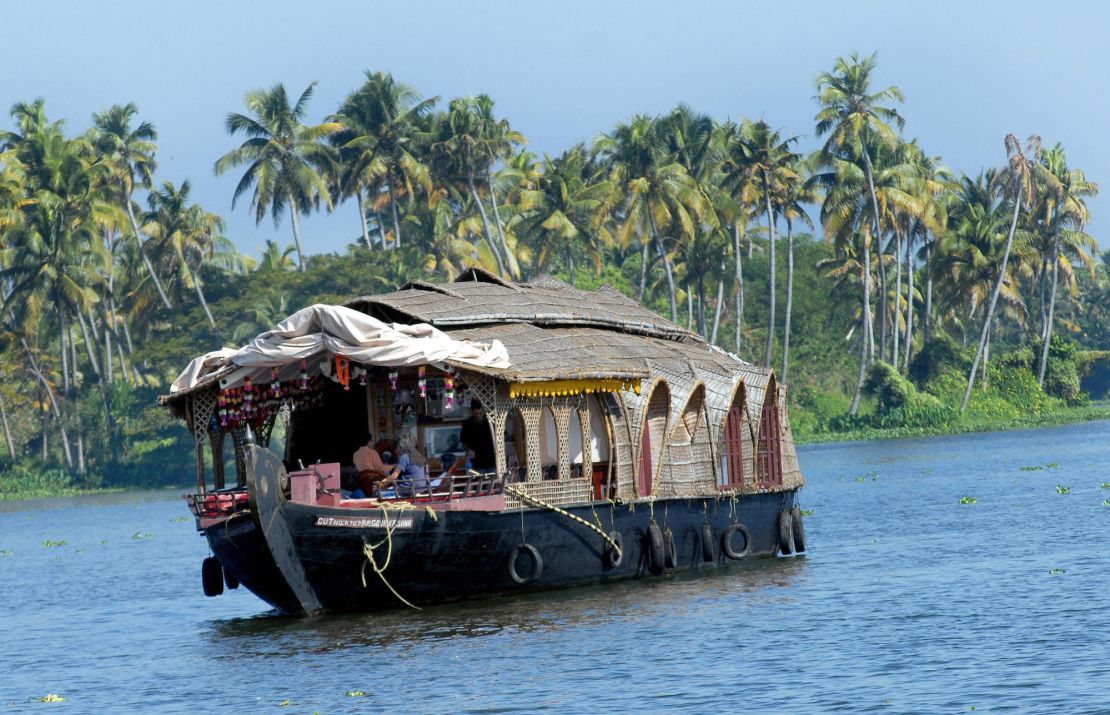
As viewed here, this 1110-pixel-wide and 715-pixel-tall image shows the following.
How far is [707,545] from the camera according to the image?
23.4 meters

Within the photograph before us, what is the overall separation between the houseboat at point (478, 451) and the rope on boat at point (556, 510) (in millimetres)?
34

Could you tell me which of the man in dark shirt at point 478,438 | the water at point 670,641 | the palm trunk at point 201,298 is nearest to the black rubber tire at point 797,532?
the water at point 670,641

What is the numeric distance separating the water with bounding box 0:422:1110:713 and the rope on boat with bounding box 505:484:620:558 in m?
0.70

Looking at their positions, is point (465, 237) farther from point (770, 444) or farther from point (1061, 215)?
point (770, 444)

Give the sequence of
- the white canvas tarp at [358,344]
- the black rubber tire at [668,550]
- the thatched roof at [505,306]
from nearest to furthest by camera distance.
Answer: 1. the white canvas tarp at [358,344]
2. the thatched roof at [505,306]
3. the black rubber tire at [668,550]

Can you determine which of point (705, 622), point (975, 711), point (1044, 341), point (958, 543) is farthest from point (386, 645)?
point (1044, 341)

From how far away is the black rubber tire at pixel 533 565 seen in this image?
20047mm

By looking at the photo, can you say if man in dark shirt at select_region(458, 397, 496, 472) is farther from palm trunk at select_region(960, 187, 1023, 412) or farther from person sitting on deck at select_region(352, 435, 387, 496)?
palm trunk at select_region(960, 187, 1023, 412)

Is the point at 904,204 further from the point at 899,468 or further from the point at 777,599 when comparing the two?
the point at 777,599

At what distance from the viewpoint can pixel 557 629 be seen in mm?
18484

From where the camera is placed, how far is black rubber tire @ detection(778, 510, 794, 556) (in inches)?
998

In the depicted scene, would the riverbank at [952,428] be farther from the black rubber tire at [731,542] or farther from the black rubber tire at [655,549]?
the black rubber tire at [655,549]

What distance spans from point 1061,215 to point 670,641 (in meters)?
54.3

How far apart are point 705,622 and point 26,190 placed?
5147cm
